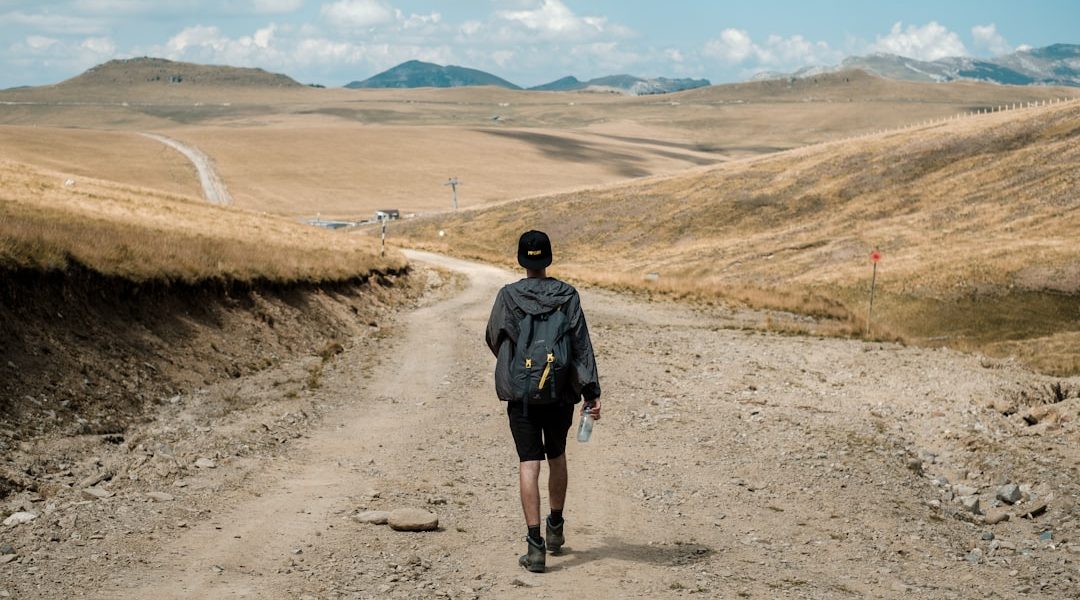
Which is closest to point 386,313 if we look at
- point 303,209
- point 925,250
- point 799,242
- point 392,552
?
point 392,552

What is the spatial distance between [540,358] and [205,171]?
140641mm

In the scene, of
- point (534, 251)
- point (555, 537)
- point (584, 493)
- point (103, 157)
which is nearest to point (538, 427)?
point (555, 537)

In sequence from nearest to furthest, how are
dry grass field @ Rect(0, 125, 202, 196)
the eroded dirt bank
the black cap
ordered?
1. the black cap
2. the eroded dirt bank
3. dry grass field @ Rect(0, 125, 202, 196)

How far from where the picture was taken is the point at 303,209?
396 feet

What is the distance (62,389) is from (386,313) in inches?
734

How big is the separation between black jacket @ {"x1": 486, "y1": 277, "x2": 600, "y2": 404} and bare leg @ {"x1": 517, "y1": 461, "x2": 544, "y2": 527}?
61 cm

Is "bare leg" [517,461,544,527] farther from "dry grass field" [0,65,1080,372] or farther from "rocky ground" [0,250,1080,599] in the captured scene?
"dry grass field" [0,65,1080,372]

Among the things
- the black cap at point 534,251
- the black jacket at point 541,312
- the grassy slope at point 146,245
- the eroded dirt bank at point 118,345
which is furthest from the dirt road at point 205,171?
the black jacket at point 541,312

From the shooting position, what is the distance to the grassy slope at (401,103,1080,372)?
123ft

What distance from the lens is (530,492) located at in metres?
8.31

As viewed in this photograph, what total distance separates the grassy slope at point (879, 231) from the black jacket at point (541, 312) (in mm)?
20209

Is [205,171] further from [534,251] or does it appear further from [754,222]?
[534,251]

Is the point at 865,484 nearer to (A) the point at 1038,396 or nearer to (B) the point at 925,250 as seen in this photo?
(A) the point at 1038,396

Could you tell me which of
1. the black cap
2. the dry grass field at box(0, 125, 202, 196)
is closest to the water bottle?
the black cap
